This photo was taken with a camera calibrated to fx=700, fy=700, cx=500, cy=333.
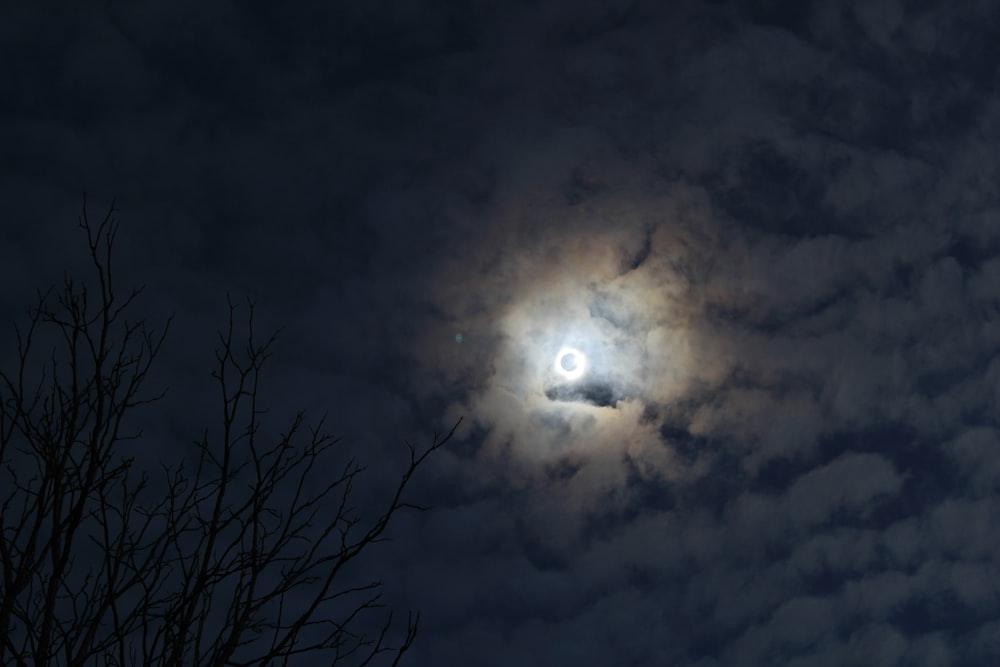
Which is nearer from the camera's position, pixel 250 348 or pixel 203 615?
pixel 203 615

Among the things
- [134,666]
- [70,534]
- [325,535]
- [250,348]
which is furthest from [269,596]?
[250,348]

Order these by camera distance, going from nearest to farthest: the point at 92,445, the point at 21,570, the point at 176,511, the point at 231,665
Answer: the point at 21,570
the point at 92,445
the point at 231,665
the point at 176,511

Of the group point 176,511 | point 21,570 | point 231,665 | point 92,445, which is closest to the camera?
point 21,570

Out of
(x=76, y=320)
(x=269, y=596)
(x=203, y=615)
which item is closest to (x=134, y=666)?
(x=203, y=615)

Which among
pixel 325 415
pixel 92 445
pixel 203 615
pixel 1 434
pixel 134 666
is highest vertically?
pixel 325 415

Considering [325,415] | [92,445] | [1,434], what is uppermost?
[325,415]

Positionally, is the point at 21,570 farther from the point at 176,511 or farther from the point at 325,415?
the point at 325,415

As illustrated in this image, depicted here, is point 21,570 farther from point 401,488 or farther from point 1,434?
point 401,488

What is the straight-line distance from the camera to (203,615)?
95.3 inches

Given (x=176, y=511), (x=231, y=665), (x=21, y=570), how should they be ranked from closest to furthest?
(x=21, y=570)
(x=231, y=665)
(x=176, y=511)

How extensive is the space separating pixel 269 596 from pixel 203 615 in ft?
0.93

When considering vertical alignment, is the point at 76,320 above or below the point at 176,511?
above

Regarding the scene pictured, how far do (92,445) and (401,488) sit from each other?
1010 millimetres

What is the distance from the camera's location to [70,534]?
7.06 feet
